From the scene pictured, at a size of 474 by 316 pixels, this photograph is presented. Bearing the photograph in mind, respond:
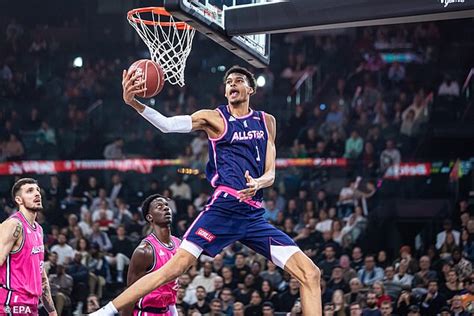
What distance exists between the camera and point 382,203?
15828mm

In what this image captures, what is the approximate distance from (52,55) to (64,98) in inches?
51.6

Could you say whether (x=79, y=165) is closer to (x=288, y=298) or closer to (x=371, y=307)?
(x=288, y=298)

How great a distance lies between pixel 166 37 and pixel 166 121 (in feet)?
7.20

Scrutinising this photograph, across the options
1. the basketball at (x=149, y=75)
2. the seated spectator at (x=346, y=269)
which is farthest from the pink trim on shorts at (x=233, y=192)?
the seated spectator at (x=346, y=269)

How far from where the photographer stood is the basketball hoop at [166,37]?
28.3ft

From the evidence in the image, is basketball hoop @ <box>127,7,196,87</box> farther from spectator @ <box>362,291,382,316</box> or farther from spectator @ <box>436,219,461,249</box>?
spectator @ <box>436,219,461,249</box>

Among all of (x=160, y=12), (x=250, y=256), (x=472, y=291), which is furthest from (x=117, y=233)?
(x=160, y=12)

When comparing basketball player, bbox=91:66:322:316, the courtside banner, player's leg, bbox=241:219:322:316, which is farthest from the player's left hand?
the courtside banner

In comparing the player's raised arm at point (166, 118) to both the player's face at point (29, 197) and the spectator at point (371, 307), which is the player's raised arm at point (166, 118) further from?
the spectator at point (371, 307)

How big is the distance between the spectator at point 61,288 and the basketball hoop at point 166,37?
190 inches

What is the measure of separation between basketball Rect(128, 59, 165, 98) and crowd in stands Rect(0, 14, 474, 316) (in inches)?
206

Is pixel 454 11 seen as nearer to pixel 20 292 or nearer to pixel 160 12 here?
pixel 160 12

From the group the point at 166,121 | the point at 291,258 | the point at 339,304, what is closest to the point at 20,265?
the point at 166,121

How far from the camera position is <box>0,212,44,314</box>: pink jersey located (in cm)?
766
